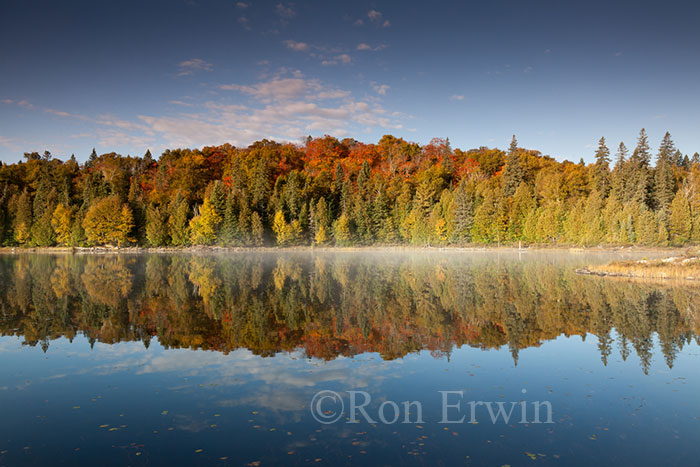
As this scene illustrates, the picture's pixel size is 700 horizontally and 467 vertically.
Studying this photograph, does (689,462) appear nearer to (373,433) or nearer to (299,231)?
(373,433)

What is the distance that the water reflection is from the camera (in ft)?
49.0

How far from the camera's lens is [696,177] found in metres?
85.0

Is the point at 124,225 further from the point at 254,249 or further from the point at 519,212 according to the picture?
the point at 519,212

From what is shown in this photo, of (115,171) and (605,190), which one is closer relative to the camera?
(605,190)

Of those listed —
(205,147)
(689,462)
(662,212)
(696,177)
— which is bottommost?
(689,462)

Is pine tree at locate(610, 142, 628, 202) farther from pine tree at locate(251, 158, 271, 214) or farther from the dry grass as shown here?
pine tree at locate(251, 158, 271, 214)

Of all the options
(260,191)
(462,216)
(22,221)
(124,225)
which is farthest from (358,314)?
(22,221)

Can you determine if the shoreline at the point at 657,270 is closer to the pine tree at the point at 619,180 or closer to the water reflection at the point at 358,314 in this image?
the water reflection at the point at 358,314

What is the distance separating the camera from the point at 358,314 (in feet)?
63.4

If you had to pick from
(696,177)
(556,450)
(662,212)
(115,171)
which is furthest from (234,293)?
(115,171)

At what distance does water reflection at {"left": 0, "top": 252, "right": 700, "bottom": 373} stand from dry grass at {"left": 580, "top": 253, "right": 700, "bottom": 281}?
4931mm

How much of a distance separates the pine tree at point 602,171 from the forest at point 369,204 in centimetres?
28

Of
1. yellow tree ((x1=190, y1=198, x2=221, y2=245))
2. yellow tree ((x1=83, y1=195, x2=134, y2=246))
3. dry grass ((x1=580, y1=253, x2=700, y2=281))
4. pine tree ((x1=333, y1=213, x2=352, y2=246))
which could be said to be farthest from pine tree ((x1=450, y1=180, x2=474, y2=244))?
yellow tree ((x1=83, y1=195, x2=134, y2=246))

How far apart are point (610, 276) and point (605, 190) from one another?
64.2 meters
